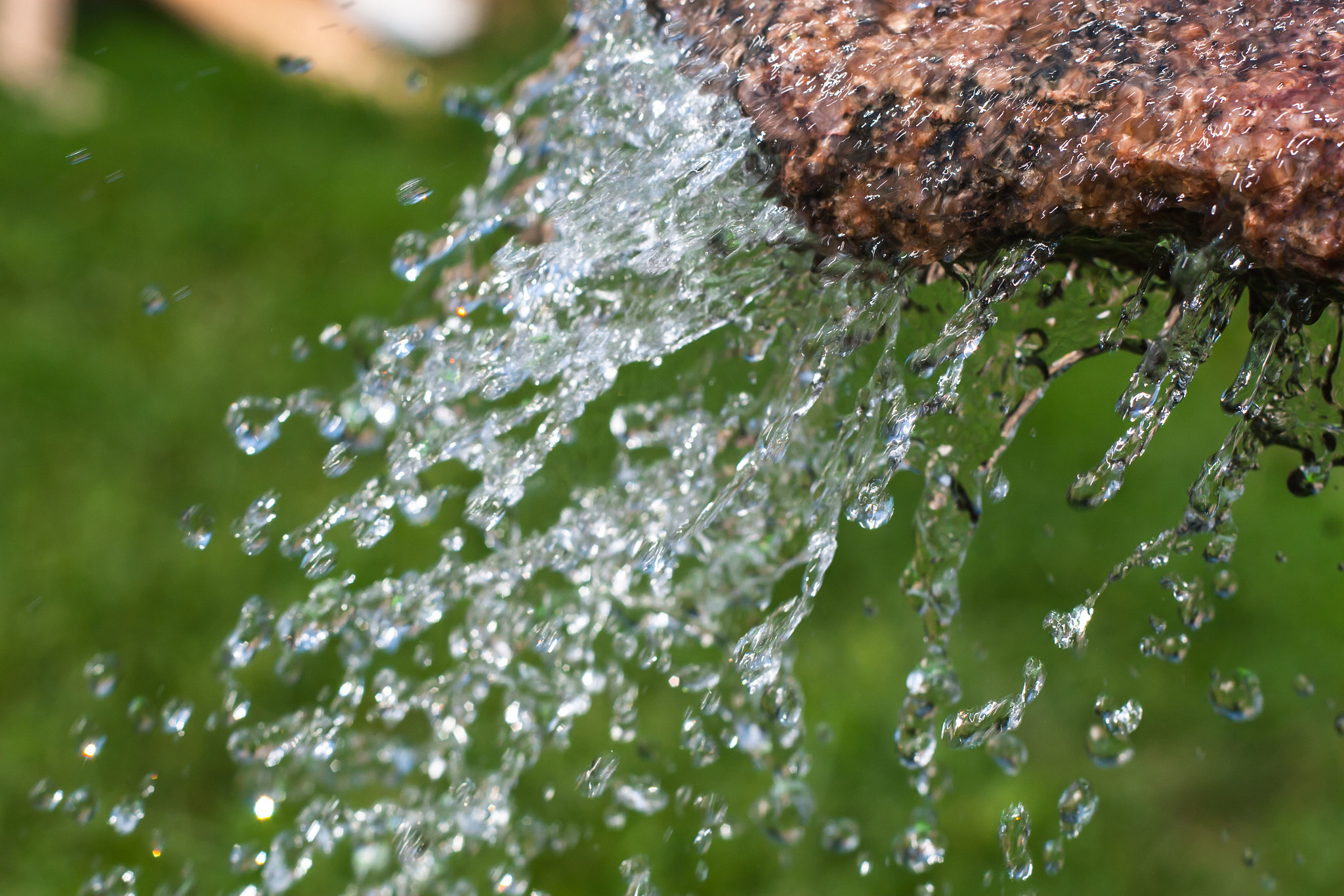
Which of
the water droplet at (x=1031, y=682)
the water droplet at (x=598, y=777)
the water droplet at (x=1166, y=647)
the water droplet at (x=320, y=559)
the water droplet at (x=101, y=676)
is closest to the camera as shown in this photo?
the water droplet at (x=1031, y=682)

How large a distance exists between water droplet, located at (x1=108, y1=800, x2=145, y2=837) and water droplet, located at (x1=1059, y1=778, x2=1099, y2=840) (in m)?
1.79

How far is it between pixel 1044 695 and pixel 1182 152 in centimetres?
207

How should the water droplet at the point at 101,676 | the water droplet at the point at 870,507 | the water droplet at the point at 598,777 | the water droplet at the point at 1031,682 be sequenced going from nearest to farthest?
the water droplet at the point at 870,507, the water droplet at the point at 1031,682, the water droplet at the point at 598,777, the water droplet at the point at 101,676

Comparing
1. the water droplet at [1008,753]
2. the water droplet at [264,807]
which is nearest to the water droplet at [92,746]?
the water droplet at [264,807]

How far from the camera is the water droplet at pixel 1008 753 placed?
257 cm

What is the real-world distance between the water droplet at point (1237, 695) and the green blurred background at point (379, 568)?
3.0 inches

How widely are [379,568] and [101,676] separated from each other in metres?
0.65

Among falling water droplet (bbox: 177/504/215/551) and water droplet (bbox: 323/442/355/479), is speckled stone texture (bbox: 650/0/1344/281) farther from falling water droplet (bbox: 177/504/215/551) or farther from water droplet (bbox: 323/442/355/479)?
falling water droplet (bbox: 177/504/215/551)

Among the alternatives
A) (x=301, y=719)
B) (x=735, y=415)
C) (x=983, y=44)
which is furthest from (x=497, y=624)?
(x=983, y=44)

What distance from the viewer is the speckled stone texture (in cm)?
111

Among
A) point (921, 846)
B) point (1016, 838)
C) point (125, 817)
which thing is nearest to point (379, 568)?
point (125, 817)

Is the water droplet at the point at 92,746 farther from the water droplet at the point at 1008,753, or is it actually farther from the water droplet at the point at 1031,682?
the water droplet at the point at 1031,682

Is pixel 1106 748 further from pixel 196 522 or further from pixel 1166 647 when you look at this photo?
pixel 196 522

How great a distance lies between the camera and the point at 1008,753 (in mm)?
2648
